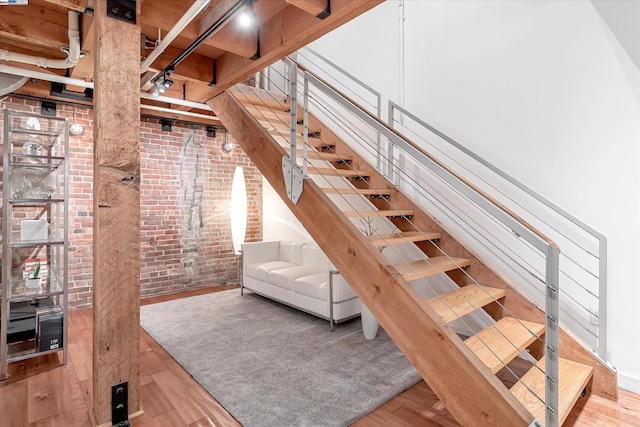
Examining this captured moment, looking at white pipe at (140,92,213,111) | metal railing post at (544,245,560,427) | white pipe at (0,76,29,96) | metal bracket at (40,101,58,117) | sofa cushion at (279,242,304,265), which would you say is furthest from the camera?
sofa cushion at (279,242,304,265)

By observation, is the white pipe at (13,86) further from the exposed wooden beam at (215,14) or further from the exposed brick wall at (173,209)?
the exposed wooden beam at (215,14)

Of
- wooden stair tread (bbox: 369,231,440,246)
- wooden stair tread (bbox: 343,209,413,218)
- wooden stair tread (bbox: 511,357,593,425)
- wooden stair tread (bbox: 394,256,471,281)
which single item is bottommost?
wooden stair tread (bbox: 511,357,593,425)

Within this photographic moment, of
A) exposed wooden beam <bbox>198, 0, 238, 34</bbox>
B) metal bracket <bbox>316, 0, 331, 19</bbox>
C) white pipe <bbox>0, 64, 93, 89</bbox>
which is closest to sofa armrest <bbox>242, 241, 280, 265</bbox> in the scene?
white pipe <bbox>0, 64, 93, 89</bbox>

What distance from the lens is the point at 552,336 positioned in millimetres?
1458

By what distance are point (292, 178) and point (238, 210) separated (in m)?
3.14

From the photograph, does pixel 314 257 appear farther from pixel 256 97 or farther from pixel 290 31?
pixel 290 31

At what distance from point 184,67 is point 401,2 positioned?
2373 millimetres

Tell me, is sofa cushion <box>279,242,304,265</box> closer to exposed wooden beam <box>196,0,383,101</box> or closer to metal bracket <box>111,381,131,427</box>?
exposed wooden beam <box>196,0,383,101</box>

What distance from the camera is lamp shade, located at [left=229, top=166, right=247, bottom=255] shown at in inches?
212

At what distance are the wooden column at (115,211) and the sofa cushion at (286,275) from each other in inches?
82.9

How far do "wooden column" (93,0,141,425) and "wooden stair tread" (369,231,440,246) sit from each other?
4.89 ft

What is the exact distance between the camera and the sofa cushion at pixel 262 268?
446 cm

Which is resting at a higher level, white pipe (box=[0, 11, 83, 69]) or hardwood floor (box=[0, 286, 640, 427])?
white pipe (box=[0, 11, 83, 69])

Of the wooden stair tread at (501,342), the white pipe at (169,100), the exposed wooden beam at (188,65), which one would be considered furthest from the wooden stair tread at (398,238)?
the white pipe at (169,100)
